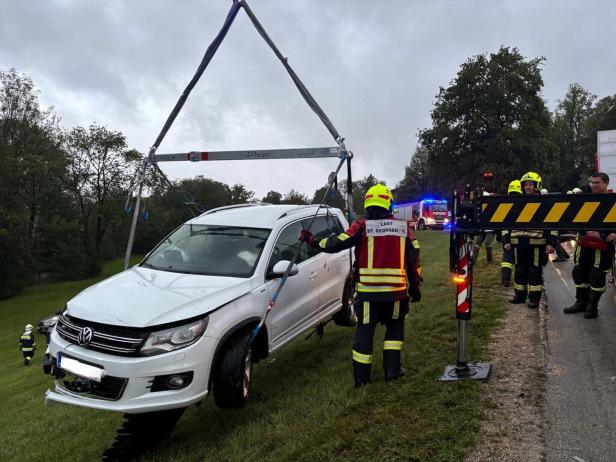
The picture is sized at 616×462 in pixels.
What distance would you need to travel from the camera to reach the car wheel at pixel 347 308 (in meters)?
6.95

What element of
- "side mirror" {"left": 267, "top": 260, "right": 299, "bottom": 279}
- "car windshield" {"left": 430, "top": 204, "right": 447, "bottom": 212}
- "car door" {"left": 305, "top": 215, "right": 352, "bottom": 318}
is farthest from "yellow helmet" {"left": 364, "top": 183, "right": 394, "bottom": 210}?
"car windshield" {"left": 430, "top": 204, "right": 447, "bottom": 212}

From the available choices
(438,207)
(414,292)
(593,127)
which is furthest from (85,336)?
(593,127)

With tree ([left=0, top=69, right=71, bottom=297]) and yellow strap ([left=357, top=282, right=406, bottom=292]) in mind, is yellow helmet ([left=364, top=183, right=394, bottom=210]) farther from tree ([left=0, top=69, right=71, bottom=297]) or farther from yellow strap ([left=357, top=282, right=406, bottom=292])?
tree ([left=0, top=69, right=71, bottom=297])

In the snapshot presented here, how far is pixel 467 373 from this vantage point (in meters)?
4.42

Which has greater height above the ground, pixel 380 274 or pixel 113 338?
pixel 380 274

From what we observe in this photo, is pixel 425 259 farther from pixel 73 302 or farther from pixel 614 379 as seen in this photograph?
pixel 73 302

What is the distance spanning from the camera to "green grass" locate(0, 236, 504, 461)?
3516 millimetres

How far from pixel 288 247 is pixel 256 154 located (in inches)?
63.9

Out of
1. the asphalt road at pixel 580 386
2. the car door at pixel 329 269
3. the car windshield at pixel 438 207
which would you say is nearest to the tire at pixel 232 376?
the car door at pixel 329 269

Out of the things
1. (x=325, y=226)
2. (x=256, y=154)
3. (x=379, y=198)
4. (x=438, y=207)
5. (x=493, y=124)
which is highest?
(x=493, y=124)

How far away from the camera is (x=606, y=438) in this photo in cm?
334

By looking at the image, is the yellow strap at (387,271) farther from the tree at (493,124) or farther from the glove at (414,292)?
the tree at (493,124)

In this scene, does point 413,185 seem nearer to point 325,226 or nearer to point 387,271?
point 325,226

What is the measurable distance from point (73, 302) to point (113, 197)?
4758 centimetres
